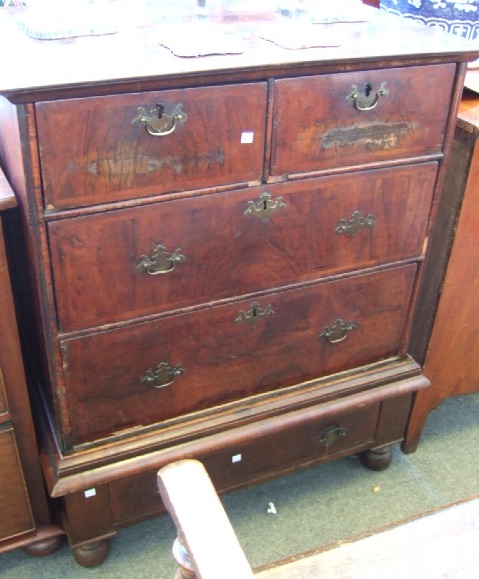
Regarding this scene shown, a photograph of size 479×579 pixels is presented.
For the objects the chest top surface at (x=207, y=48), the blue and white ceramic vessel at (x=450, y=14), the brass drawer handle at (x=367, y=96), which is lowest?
the brass drawer handle at (x=367, y=96)

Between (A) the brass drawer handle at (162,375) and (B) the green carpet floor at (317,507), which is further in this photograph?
(B) the green carpet floor at (317,507)

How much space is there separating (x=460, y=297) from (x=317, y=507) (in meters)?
0.58

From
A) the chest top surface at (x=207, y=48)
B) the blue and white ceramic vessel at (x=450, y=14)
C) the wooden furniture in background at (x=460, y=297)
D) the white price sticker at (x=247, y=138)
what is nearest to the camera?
the chest top surface at (x=207, y=48)

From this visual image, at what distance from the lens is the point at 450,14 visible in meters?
1.49

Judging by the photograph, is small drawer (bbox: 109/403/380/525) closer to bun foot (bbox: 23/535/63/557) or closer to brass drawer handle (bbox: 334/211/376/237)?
bun foot (bbox: 23/535/63/557)

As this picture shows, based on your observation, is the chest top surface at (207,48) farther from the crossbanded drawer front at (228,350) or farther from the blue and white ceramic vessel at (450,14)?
the crossbanded drawer front at (228,350)

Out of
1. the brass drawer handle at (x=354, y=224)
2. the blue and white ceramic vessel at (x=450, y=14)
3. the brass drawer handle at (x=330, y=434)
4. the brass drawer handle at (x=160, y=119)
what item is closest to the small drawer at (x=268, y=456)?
the brass drawer handle at (x=330, y=434)

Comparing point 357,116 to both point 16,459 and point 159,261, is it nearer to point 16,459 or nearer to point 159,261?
point 159,261

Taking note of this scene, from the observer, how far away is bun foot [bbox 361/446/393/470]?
167 centimetres

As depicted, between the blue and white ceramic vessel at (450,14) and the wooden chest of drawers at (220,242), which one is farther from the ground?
the blue and white ceramic vessel at (450,14)

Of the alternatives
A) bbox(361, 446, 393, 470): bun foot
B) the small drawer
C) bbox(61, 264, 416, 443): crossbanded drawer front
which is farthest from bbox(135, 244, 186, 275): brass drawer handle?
bbox(361, 446, 393, 470): bun foot

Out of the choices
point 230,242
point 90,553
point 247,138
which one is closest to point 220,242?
point 230,242

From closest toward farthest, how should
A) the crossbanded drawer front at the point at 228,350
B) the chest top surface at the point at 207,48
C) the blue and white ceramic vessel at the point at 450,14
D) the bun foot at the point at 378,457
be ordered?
1. the chest top surface at the point at 207,48
2. the crossbanded drawer front at the point at 228,350
3. the blue and white ceramic vessel at the point at 450,14
4. the bun foot at the point at 378,457

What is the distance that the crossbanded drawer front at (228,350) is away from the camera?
3.96 ft
